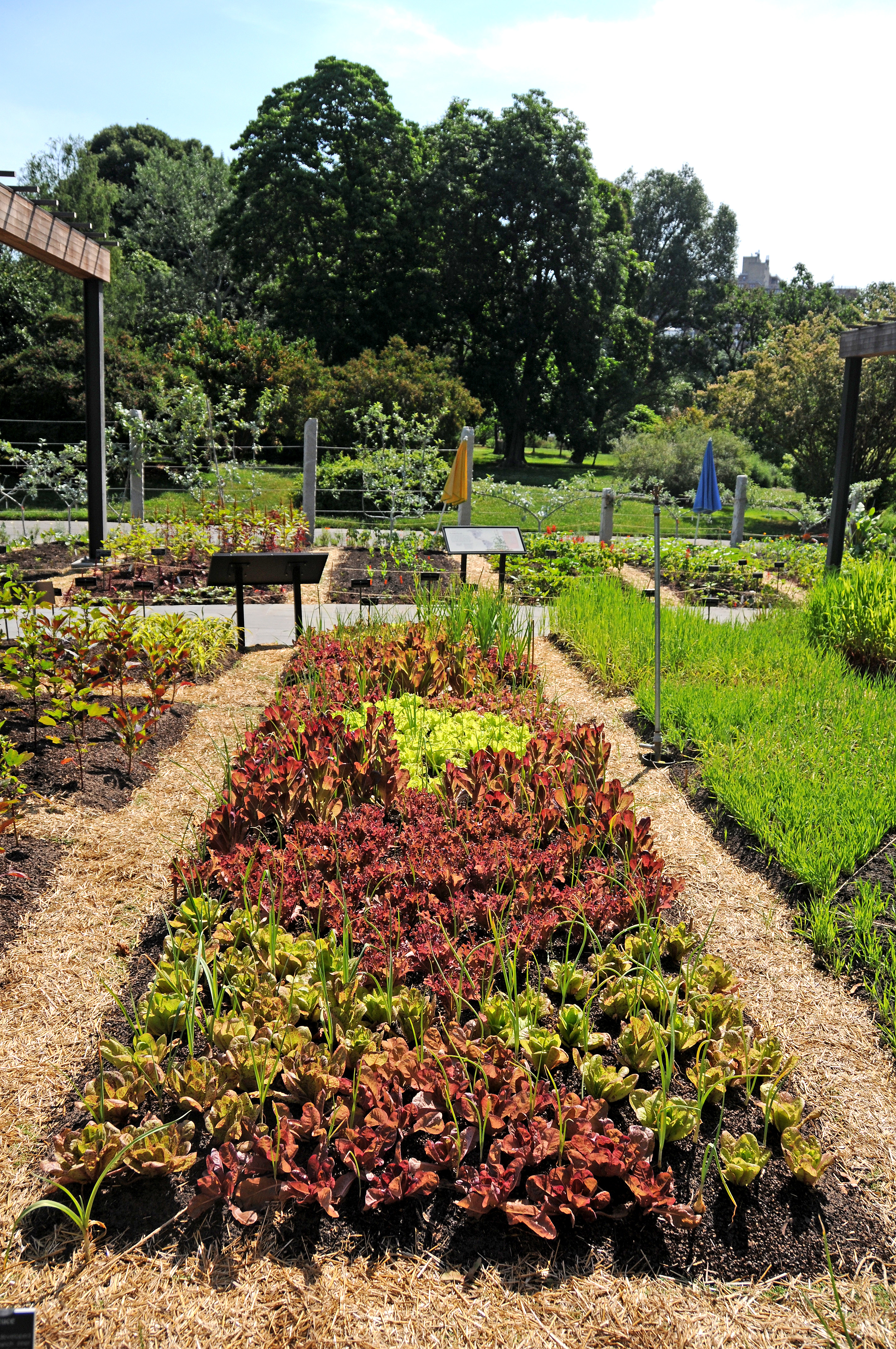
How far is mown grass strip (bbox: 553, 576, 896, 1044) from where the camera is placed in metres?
3.40

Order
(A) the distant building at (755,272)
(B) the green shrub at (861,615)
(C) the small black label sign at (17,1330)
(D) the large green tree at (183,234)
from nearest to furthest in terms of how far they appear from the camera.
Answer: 1. (C) the small black label sign at (17,1330)
2. (B) the green shrub at (861,615)
3. (D) the large green tree at (183,234)
4. (A) the distant building at (755,272)

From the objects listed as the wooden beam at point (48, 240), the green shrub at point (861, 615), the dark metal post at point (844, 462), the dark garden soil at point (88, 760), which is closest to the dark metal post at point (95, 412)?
the wooden beam at point (48, 240)

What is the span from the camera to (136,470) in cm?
1190

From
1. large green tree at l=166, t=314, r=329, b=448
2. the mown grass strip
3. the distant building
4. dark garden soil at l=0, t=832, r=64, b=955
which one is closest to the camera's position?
dark garden soil at l=0, t=832, r=64, b=955

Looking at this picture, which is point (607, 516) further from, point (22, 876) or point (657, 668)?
point (22, 876)

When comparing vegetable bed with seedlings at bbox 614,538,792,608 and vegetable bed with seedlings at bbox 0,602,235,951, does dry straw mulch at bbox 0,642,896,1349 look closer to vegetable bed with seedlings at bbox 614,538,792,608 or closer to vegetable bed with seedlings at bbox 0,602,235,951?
vegetable bed with seedlings at bbox 0,602,235,951

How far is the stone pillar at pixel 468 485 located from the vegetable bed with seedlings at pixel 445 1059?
4857mm

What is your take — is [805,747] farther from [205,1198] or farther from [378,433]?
[378,433]

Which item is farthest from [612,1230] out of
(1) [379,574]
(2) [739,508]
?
(2) [739,508]

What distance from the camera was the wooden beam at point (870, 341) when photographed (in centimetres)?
834

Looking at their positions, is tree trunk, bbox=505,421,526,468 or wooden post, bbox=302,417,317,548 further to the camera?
tree trunk, bbox=505,421,526,468

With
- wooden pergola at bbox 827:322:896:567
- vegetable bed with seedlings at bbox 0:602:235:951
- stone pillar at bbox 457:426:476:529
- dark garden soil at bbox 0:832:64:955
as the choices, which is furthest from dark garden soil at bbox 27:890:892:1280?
wooden pergola at bbox 827:322:896:567

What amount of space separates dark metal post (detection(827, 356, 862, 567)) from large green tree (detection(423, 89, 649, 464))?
1768 centimetres

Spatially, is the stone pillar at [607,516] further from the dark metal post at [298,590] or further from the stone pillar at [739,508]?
the dark metal post at [298,590]
